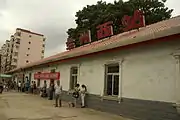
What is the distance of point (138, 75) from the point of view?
10.2 metres

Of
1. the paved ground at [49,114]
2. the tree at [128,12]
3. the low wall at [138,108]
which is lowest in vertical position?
the paved ground at [49,114]

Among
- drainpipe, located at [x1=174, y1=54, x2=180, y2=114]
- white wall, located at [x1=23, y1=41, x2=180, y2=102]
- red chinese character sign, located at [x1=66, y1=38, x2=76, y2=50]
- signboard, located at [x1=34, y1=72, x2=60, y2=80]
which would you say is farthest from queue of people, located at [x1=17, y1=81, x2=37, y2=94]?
drainpipe, located at [x1=174, y1=54, x2=180, y2=114]

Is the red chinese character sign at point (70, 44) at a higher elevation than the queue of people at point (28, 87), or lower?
higher

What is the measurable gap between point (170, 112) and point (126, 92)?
269 cm

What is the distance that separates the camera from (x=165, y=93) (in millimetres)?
8844

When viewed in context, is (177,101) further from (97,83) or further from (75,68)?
(75,68)

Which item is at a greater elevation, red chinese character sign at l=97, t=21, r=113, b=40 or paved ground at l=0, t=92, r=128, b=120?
red chinese character sign at l=97, t=21, r=113, b=40

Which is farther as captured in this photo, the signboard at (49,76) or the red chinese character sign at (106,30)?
the signboard at (49,76)

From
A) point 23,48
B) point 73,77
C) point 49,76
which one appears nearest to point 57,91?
point 73,77

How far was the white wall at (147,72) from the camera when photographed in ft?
28.9

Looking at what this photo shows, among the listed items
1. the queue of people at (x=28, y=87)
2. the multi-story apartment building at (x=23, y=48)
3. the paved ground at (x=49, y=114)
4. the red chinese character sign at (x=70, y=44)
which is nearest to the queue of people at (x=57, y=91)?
the queue of people at (x=28, y=87)

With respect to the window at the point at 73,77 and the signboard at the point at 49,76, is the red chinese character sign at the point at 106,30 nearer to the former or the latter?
the window at the point at 73,77

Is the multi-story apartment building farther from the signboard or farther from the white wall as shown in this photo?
the white wall

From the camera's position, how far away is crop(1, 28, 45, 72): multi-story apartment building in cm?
6781
